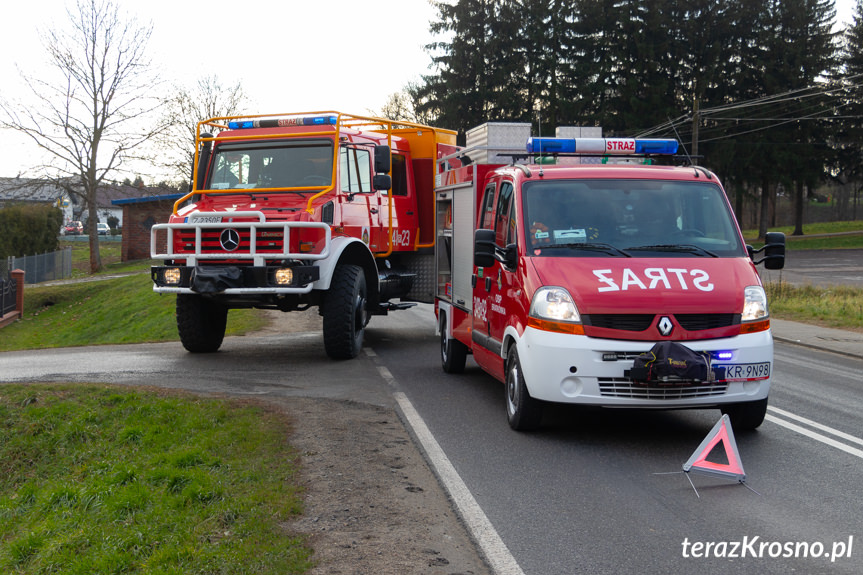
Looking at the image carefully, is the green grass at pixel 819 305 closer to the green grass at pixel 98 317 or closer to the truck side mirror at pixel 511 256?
the green grass at pixel 98 317

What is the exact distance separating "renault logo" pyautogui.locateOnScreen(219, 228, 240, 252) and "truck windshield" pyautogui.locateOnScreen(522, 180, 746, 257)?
15.4 ft

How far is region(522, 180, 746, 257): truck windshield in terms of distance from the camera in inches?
298

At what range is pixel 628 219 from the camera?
307 inches

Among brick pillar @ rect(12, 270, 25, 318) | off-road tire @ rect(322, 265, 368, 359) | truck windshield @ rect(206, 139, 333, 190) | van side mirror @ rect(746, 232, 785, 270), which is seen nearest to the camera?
van side mirror @ rect(746, 232, 785, 270)

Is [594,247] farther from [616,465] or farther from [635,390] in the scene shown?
[616,465]

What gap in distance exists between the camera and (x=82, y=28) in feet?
140

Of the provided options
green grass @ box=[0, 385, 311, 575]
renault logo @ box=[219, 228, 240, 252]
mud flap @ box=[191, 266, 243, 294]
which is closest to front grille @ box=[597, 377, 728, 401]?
green grass @ box=[0, 385, 311, 575]

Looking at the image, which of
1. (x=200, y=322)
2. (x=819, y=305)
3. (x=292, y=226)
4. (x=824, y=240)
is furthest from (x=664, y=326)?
(x=824, y=240)

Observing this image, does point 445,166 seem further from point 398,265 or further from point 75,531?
point 75,531

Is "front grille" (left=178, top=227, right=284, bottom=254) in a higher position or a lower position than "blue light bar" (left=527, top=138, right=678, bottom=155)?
lower

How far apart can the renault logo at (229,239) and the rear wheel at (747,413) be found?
6.48m

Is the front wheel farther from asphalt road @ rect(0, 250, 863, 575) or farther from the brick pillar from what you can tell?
the brick pillar

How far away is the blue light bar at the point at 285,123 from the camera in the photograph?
1262cm

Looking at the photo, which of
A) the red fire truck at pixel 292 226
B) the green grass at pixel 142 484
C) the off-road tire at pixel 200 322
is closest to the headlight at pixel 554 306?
the green grass at pixel 142 484
